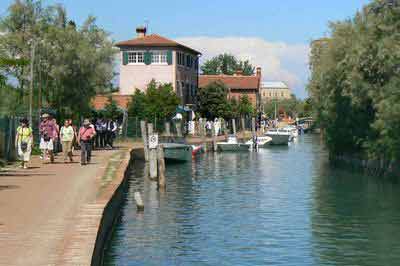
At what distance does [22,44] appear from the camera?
166 ft

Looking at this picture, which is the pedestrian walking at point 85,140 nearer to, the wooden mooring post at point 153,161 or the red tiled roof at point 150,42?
the wooden mooring post at point 153,161

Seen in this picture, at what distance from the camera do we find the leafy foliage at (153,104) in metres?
77.1

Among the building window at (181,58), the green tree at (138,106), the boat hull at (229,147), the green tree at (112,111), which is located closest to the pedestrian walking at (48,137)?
the green tree at (112,111)

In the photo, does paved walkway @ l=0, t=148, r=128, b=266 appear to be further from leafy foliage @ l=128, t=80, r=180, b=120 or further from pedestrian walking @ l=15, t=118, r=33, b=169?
leafy foliage @ l=128, t=80, r=180, b=120

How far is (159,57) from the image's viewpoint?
287ft

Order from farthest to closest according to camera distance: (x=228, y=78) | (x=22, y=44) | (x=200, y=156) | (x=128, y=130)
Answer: (x=228, y=78) < (x=128, y=130) < (x=200, y=156) < (x=22, y=44)

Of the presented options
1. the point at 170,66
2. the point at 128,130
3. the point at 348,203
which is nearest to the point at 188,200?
the point at 348,203

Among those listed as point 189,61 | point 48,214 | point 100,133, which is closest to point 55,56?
point 100,133

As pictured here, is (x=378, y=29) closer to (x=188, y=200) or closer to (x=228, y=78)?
(x=188, y=200)

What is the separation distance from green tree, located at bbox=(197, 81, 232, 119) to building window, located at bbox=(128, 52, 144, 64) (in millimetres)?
12250

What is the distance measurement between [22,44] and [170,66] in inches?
1476

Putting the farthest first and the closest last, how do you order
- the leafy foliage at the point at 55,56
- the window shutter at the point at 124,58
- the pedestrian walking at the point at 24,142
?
1. the window shutter at the point at 124,58
2. the leafy foliage at the point at 55,56
3. the pedestrian walking at the point at 24,142

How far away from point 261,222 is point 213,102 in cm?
7208

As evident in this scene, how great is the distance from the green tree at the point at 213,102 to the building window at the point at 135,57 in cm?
1225
